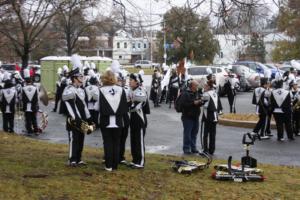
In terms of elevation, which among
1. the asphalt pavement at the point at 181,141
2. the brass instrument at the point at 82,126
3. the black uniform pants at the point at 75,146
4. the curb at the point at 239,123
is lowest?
the asphalt pavement at the point at 181,141

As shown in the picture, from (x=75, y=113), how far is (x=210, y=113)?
411 cm

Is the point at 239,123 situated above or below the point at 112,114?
below

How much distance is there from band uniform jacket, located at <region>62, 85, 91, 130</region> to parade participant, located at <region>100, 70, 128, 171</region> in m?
0.56

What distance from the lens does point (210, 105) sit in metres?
13.0

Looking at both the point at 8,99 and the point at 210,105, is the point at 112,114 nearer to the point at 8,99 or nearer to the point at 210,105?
the point at 210,105

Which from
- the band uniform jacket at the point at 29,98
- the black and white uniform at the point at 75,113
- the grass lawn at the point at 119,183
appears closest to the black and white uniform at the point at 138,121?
the grass lawn at the point at 119,183

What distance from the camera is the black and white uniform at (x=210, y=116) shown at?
1305cm

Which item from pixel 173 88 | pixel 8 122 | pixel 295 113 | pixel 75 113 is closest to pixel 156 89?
pixel 173 88

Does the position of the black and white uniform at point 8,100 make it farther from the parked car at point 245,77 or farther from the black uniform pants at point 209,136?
the parked car at point 245,77

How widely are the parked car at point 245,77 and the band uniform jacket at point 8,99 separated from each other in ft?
74.2

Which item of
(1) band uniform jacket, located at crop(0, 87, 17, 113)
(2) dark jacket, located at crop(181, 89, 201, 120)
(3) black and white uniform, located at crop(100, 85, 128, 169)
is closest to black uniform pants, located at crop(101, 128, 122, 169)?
(3) black and white uniform, located at crop(100, 85, 128, 169)

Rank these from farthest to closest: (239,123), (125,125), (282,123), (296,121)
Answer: (239,123) → (296,121) → (282,123) → (125,125)

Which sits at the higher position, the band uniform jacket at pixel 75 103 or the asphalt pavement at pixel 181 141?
the band uniform jacket at pixel 75 103

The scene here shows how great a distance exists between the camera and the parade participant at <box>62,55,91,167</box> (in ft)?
32.5
